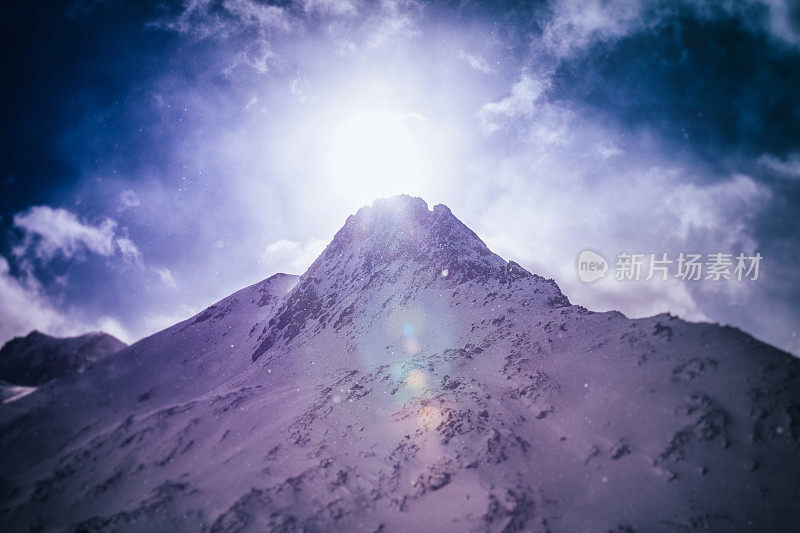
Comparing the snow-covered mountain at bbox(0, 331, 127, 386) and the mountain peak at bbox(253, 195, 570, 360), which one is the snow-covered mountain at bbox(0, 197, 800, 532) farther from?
the snow-covered mountain at bbox(0, 331, 127, 386)

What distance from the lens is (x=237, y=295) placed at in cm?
7725

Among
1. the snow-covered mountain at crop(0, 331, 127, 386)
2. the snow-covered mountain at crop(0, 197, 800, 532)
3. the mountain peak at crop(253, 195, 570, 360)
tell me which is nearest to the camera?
the snow-covered mountain at crop(0, 197, 800, 532)

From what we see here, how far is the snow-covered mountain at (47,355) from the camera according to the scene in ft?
242

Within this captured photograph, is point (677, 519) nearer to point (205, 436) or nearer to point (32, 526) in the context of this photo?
point (205, 436)

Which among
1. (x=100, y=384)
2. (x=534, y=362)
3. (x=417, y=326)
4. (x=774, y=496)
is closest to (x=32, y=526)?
(x=100, y=384)

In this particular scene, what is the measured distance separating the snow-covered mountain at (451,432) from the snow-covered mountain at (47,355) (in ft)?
94.7

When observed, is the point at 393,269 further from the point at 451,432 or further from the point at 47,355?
the point at 47,355

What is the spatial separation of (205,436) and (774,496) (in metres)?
40.4

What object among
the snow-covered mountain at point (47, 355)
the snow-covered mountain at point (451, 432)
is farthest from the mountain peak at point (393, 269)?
the snow-covered mountain at point (47, 355)

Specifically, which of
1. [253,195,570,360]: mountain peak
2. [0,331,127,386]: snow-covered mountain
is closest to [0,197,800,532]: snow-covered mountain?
[253,195,570,360]: mountain peak

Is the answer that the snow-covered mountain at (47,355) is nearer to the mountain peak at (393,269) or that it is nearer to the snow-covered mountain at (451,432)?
the snow-covered mountain at (451,432)

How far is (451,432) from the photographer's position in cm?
2339

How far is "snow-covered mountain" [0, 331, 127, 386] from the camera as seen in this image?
7381cm

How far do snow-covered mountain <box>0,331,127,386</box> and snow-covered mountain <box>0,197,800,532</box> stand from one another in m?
28.9
